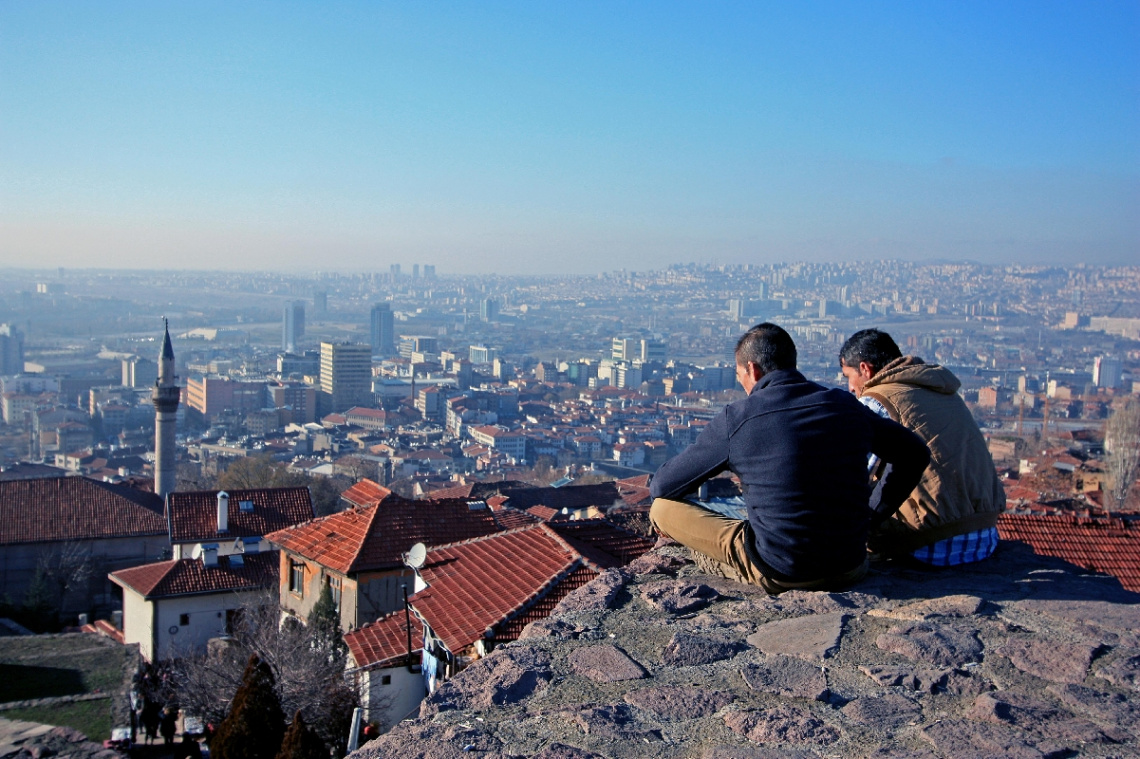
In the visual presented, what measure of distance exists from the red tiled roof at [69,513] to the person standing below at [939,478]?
1907 centimetres

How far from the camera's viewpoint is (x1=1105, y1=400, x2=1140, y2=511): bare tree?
755 inches

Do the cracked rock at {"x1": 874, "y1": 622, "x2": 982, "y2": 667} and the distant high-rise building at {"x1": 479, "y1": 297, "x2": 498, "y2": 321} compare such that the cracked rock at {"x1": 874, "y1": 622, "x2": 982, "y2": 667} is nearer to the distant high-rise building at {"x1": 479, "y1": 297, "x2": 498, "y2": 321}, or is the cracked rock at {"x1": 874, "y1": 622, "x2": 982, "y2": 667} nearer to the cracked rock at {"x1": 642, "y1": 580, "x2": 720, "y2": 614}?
the cracked rock at {"x1": 642, "y1": 580, "x2": 720, "y2": 614}

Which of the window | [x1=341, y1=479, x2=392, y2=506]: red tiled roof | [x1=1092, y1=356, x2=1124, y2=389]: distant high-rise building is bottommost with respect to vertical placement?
[x1=1092, y1=356, x2=1124, y2=389]: distant high-rise building

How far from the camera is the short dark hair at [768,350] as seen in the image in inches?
79.4

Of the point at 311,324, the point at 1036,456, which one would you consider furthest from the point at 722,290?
the point at 1036,456

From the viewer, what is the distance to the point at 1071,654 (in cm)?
159

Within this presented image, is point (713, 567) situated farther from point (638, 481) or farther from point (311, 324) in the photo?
point (311, 324)

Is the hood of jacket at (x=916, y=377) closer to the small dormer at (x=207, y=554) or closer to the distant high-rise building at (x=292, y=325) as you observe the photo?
the small dormer at (x=207, y=554)

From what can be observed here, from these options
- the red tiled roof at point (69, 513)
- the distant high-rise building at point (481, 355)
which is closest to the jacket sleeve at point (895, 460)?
the red tiled roof at point (69, 513)

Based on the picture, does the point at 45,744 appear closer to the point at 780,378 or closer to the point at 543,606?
the point at 543,606

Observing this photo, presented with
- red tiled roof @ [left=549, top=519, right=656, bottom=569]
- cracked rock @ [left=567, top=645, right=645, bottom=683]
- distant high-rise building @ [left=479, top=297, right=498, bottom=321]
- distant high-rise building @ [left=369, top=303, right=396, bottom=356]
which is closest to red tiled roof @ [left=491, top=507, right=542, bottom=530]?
red tiled roof @ [left=549, top=519, right=656, bottom=569]

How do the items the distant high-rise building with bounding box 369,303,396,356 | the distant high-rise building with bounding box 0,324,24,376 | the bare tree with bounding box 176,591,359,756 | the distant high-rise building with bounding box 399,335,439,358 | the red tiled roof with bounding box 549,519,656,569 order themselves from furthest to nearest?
the distant high-rise building with bounding box 369,303,396,356
the distant high-rise building with bounding box 399,335,439,358
the distant high-rise building with bounding box 0,324,24,376
the bare tree with bounding box 176,591,359,756
the red tiled roof with bounding box 549,519,656,569

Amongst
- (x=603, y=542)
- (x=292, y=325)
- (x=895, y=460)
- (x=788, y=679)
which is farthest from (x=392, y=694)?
(x=292, y=325)

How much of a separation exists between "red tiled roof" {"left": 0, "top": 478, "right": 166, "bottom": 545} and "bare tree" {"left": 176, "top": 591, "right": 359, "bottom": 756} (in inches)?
387
